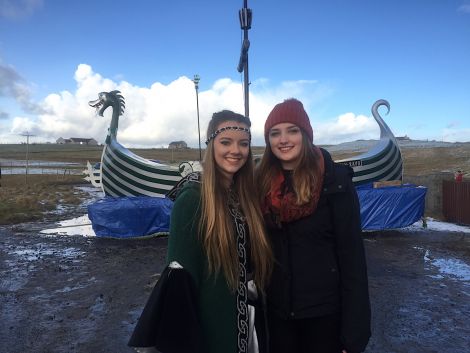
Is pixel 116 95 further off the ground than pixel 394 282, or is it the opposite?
pixel 116 95

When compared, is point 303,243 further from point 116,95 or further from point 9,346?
point 116,95

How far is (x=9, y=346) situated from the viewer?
412cm

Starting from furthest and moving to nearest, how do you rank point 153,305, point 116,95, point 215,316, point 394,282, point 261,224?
point 116,95 → point 394,282 → point 261,224 → point 215,316 → point 153,305

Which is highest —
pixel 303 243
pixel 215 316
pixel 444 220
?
pixel 303 243

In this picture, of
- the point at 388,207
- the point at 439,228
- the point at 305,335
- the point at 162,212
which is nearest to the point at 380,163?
the point at 388,207

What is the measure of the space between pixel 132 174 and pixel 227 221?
972 cm

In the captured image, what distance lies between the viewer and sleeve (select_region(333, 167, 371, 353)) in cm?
196

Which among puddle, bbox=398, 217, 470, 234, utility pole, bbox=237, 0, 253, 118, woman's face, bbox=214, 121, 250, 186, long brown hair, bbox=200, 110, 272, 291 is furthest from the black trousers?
puddle, bbox=398, 217, 470, 234

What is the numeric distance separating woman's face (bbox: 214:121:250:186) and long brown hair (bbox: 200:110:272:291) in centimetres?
3

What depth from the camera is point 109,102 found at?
12422 millimetres

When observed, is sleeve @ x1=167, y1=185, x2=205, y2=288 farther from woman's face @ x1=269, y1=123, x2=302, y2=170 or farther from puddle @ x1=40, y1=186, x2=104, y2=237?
puddle @ x1=40, y1=186, x2=104, y2=237

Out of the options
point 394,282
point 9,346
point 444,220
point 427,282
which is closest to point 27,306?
point 9,346

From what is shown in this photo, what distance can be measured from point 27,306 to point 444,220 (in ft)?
39.5

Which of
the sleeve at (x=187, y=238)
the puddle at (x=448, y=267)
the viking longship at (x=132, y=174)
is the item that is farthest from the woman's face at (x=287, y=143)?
the viking longship at (x=132, y=174)
